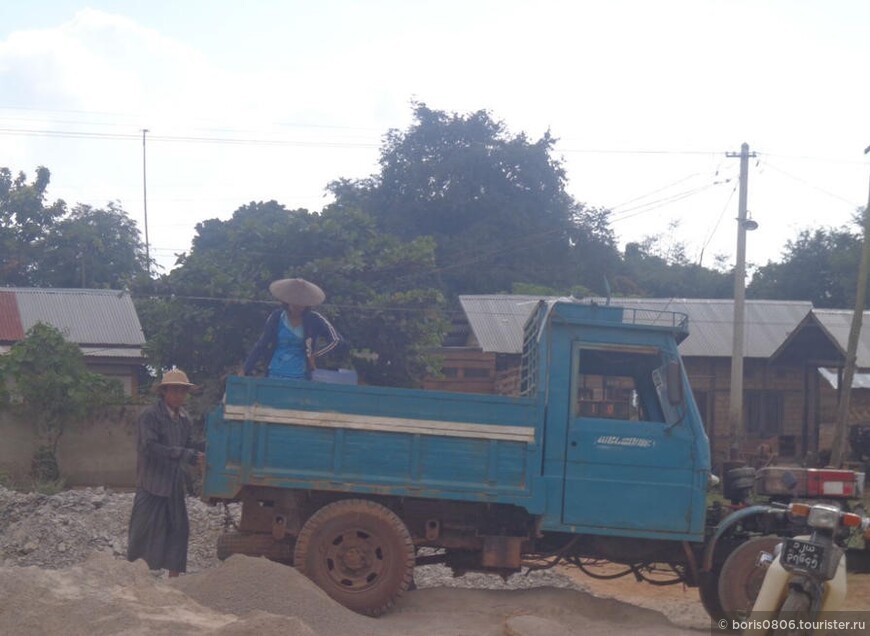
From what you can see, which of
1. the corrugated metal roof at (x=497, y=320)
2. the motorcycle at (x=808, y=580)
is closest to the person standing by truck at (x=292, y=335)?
the motorcycle at (x=808, y=580)

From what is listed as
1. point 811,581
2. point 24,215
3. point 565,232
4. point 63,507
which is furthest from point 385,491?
point 565,232

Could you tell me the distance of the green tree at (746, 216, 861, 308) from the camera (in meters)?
39.6

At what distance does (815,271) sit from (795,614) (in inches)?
1505

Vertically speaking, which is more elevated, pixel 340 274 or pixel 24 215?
pixel 24 215

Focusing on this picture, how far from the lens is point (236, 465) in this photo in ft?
26.0

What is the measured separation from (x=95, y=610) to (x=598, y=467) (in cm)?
381

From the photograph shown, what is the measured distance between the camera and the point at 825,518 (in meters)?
5.92

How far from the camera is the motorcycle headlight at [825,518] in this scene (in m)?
5.90

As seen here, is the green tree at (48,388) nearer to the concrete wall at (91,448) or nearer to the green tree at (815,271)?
the concrete wall at (91,448)

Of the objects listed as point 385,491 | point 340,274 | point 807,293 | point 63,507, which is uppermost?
point 807,293

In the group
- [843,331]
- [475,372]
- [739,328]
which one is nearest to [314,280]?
[475,372]

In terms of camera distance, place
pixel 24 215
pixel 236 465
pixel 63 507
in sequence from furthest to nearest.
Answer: pixel 24 215, pixel 63 507, pixel 236 465

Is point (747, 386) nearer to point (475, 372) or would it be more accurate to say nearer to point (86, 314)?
point (475, 372)

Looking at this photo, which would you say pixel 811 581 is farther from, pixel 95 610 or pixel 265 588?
pixel 95 610
